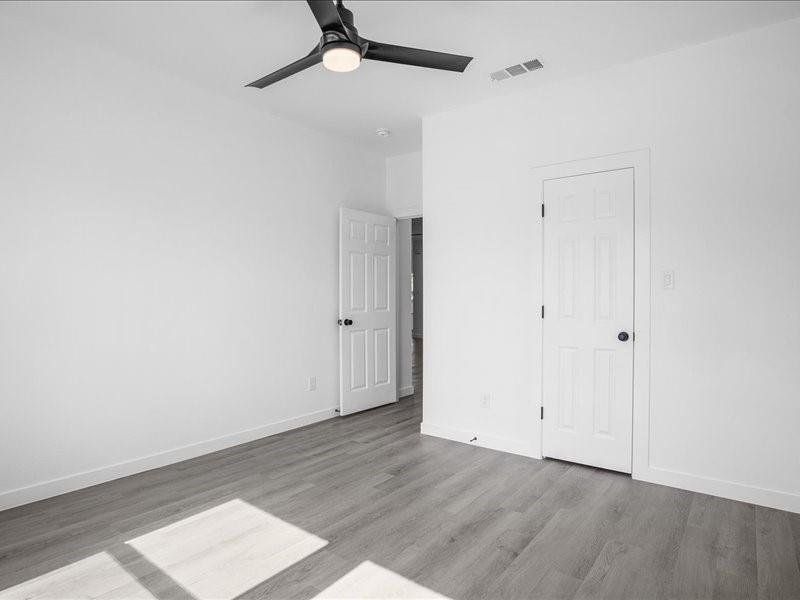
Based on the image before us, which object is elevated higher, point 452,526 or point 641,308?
point 641,308

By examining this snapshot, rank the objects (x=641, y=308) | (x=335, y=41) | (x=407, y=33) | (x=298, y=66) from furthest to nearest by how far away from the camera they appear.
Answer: (x=641, y=308)
(x=407, y=33)
(x=298, y=66)
(x=335, y=41)

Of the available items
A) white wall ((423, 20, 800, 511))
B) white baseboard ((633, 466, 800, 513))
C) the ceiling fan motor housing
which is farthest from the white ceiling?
white baseboard ((633, 466, 800, 513))

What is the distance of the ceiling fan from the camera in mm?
2156

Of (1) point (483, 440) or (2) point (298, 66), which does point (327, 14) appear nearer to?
(2) point (298, 66)

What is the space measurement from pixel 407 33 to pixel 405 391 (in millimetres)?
4085

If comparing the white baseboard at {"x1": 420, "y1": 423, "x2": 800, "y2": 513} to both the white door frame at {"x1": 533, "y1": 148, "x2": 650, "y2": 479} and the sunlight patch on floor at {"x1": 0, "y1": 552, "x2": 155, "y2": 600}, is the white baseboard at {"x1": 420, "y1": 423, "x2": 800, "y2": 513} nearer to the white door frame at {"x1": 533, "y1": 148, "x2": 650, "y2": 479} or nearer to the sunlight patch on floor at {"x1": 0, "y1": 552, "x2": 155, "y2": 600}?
the white door frame at {"x1": 533, "y1": 148, "x2": 650, "y2": 479}

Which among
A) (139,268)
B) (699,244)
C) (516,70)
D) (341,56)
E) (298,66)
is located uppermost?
(516,70)

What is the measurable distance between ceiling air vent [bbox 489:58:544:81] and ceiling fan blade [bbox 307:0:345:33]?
1.65 meters

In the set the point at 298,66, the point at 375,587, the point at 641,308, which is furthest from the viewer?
the point at 641,308

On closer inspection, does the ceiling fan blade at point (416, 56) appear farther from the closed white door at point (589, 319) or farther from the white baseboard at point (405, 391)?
the white baseboard at point (405, 391)

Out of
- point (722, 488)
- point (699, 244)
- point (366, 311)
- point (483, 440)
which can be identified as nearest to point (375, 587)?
point (483, 440)

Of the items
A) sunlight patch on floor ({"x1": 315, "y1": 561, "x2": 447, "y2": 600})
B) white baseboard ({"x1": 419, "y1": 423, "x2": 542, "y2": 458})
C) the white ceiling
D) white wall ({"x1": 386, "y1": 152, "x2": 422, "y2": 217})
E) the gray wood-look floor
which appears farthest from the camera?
white wall ({"x1": 386, "y1": 152, "x2": 422, "y2": 217})

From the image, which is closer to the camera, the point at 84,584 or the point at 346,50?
the point at 84,584

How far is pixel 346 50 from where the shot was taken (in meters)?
2.25
